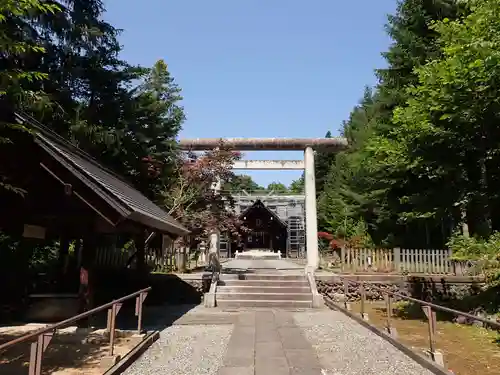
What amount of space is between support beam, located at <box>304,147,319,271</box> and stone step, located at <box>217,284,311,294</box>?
5.11 metres

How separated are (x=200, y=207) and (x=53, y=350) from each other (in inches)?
427

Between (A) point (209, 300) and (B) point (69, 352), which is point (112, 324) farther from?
(A) point (209, 300)

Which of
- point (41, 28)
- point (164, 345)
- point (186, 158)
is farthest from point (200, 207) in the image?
point (164, 345)

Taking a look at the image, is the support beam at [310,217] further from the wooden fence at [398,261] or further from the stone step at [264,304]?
the stone step at [264,304]

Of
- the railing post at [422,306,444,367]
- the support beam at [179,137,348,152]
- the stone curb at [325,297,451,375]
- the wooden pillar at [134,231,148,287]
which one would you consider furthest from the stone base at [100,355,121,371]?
the support beam at [179,137,348,152]

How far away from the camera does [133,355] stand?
6086 mm

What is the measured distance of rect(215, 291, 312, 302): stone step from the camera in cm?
1255

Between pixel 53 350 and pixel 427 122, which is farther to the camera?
pixel 427 122

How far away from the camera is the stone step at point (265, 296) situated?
1255 centimetres

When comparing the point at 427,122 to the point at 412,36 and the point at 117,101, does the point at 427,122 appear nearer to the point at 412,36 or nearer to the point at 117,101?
the point at 412,36

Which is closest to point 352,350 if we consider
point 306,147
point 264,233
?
point 306,147

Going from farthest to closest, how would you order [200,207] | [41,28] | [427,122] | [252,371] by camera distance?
[200,207] < [41,28] < [427,122] < [252,371]

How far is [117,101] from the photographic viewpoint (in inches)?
616

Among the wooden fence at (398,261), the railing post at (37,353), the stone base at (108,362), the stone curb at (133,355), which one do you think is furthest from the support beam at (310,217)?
the railing post at (37,353)
